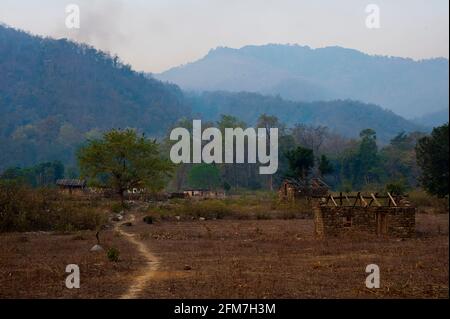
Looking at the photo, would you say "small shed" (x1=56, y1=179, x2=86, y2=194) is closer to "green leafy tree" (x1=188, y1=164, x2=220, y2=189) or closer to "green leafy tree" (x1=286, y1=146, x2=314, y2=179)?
"green leafy tree" (x1=188, y1=164, x2=220, y2=189)

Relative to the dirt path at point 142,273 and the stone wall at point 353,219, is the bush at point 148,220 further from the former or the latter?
the stone wall at point 353,219

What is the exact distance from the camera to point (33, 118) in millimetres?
188250

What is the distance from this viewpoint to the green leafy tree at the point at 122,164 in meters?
49.3

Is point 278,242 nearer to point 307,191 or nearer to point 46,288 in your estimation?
point 46,288

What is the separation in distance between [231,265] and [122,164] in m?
34.9

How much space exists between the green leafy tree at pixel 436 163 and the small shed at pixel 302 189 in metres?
9.24

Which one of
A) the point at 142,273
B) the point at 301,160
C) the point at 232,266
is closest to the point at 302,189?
the point at 301,160

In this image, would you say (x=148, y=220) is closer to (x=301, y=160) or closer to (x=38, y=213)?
(x=38, y=213)

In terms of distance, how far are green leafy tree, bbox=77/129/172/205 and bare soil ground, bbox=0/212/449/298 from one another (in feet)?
69.6

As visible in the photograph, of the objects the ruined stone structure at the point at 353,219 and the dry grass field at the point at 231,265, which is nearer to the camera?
the dry grass field at the point at 231,265

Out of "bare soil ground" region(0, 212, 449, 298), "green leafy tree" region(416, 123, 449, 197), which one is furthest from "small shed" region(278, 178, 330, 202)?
"bare soil ground" region(0, 212, 449, 298)

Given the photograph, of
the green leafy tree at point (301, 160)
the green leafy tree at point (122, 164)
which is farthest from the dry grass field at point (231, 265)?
the green leafy tree at point (301, 160)

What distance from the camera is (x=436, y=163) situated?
4094 centimetres

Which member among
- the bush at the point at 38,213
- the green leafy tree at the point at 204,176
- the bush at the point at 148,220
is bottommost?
the bush at the point at 148,220
